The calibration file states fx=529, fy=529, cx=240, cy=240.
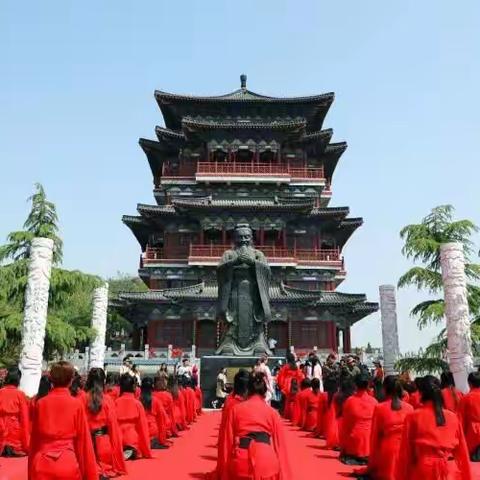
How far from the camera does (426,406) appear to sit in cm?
450

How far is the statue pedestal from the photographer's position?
47.0 ft

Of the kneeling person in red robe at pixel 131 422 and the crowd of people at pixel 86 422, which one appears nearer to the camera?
the crowd of people at pixel 86 422

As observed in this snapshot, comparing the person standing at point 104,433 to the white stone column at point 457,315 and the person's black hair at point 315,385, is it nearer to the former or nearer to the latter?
the person's black hair at point 315,385

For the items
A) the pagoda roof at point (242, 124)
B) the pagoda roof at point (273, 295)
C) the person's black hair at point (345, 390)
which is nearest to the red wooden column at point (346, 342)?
the pagoda roof at point (273, 295)

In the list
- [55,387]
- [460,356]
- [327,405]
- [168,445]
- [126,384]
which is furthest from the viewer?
[460,356]

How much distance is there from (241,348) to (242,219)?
15.7 meters

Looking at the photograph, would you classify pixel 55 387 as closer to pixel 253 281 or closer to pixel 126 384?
pixel 126 384

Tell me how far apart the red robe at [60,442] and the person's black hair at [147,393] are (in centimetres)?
362

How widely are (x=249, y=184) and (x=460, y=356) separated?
18.4m

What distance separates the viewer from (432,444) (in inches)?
172

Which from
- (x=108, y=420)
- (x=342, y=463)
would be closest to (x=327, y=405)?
(x=342, y=463)

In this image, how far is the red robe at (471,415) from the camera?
7094mm

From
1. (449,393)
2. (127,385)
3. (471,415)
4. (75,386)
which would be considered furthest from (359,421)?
(75,386)

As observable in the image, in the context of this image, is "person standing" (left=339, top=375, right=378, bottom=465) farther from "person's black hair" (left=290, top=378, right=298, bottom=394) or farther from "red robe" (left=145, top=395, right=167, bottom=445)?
"person's black hair" (left=290, top=378, right=298, bottom=394)
